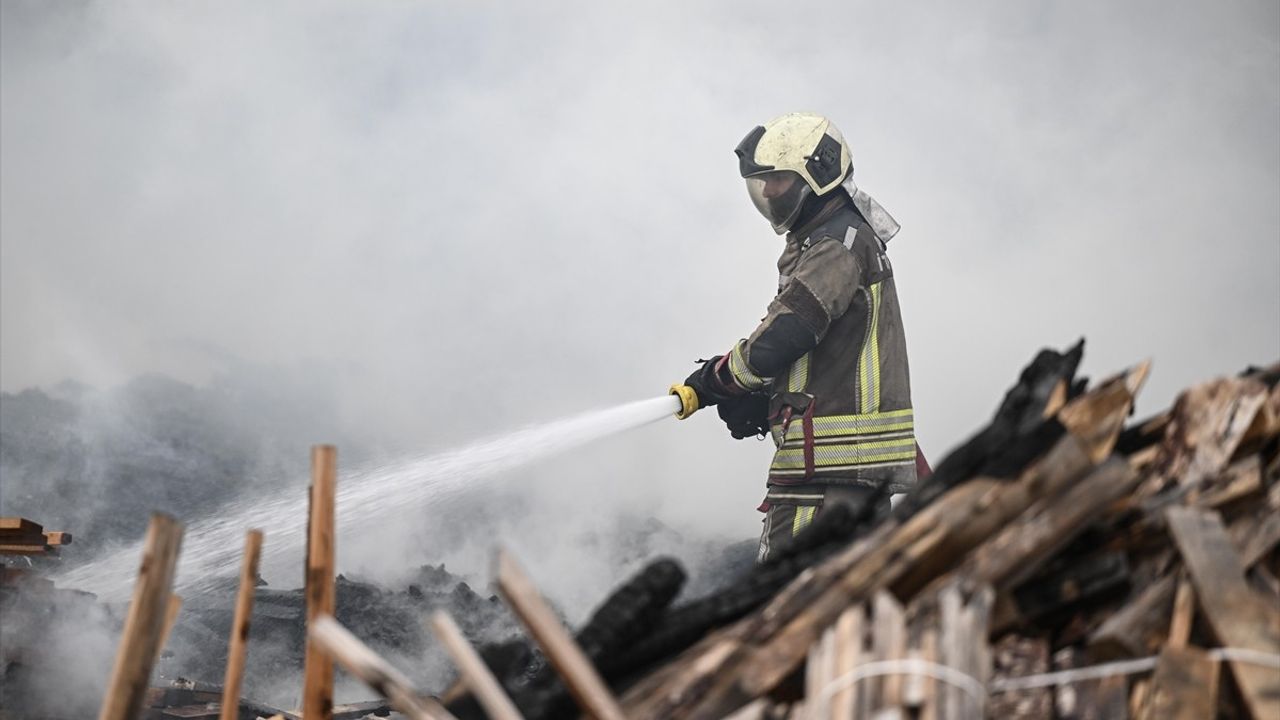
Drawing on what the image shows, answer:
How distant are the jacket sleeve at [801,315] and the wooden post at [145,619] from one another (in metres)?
4.28

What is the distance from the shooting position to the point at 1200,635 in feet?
8.68

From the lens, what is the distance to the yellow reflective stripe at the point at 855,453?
653 centimetres

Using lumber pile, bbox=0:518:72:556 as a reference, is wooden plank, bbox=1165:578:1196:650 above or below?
below

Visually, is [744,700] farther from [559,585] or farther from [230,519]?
[559,585]

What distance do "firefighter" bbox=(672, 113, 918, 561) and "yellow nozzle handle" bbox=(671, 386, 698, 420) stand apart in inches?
0.5

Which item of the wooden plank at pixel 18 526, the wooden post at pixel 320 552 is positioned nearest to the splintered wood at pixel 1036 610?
the wooden post at pixel 320 552

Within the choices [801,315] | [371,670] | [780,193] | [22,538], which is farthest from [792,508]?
[371,670]

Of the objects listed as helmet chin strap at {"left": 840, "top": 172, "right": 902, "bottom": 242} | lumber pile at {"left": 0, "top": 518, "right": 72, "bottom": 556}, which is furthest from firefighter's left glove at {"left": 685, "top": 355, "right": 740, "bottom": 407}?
lumber pile at {"left": 0, "top": 518, "right": 72, "bottom": 556}

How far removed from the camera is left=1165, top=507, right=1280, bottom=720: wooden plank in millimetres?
2412

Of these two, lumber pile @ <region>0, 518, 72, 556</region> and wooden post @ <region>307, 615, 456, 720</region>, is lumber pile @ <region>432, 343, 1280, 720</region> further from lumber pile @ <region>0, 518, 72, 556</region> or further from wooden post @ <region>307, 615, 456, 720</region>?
lumber pile @ <region>0, 518, 72, 556</region>

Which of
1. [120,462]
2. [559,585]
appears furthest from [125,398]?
[559,585]

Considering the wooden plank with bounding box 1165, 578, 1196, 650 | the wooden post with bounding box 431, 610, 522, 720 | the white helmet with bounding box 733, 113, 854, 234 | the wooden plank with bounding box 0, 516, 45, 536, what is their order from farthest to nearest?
the white helmet with bounding box 733, 113, 854, 234 < the wooden plank with bounding box 0, 516, 45, 536 < the wooden plank with bounding box 1165, 578, 1196, 650 < the wooden post with bounding box 431, 610, 522, 720

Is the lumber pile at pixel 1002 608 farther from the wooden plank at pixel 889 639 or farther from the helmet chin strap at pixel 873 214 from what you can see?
the helmet chin strap at pixel 873 214

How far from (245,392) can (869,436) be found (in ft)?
33.5
